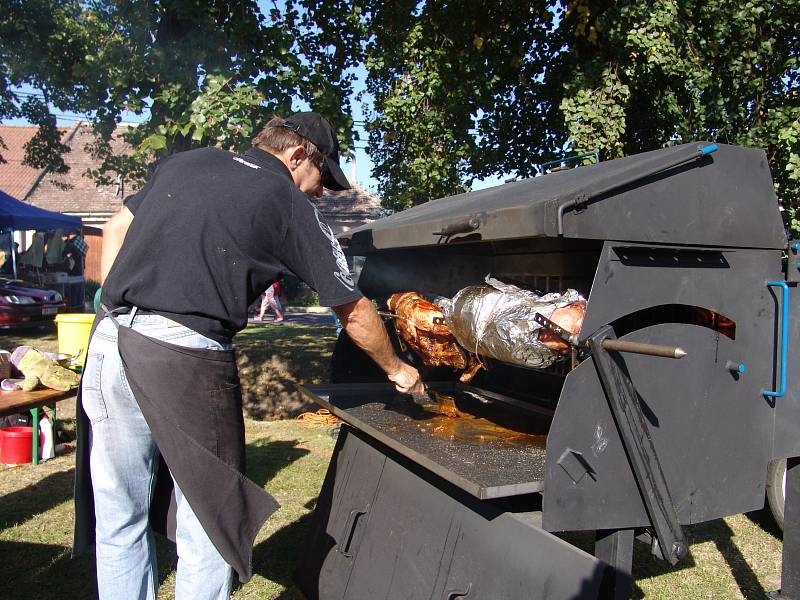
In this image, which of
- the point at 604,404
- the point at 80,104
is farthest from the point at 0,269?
the point at 604,404

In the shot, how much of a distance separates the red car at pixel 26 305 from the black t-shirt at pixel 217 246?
39.3 feet

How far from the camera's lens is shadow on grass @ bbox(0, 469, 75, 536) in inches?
160

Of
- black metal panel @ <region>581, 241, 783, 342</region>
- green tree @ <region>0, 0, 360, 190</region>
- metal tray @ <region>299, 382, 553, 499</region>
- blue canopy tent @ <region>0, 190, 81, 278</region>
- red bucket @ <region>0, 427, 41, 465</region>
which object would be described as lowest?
red bucket @ <region>0, 427, 41, 465</region>

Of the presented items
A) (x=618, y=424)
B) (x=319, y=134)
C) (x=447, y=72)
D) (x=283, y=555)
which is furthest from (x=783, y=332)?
(x=447, y=72)

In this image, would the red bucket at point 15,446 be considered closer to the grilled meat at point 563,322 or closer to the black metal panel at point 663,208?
the black metal panel at point 663,208

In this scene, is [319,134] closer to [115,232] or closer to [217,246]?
[217,246]

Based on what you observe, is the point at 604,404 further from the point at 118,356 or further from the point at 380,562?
the point at 118,356

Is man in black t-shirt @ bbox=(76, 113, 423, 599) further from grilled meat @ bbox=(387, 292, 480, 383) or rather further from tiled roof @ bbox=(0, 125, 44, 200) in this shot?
tiled roof @ bbox=(0, 125, 44, 200)

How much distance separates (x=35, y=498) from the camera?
436cm

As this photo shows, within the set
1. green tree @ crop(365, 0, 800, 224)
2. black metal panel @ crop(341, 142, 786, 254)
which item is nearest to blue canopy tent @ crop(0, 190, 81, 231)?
green tree @ crop(365, 0, 800, 224)

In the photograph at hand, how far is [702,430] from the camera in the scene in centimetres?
215

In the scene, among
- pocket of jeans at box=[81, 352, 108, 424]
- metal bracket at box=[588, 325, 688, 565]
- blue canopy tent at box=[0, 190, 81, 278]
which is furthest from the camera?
blue canopy tent at box=[0, 190, 81, 278]

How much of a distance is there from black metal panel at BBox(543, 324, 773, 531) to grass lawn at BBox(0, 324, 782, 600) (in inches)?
54.3

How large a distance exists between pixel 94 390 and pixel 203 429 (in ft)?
1.25
